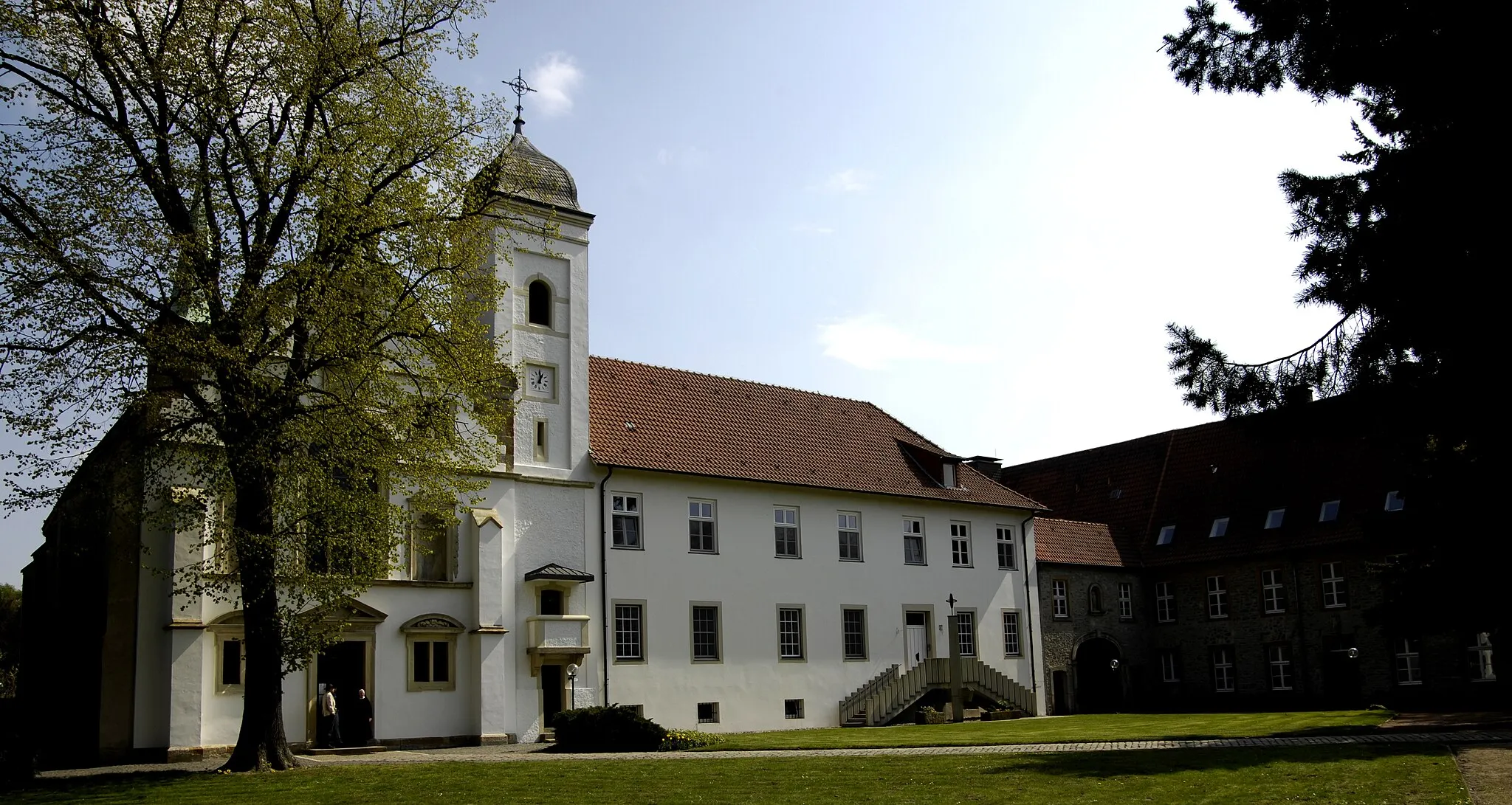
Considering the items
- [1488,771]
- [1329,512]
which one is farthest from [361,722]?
[1329,512]

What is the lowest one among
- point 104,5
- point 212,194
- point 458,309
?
point 458,309

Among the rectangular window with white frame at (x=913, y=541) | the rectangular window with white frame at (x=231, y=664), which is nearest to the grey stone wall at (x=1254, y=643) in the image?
the rectangular window with white frame at (x=913, y=541)

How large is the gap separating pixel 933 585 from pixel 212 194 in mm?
22982

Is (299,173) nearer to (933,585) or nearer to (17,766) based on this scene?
(17,766)

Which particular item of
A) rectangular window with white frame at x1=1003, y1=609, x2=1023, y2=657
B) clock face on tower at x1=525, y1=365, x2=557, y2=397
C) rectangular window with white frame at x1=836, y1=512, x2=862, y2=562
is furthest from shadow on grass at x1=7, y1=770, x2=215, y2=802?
rectangular window with white frame at x1=1003, y1=609, x2=1023, y2=657

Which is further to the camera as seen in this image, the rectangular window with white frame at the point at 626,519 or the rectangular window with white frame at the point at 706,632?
the rectangular window with white frame at the point at 706,632

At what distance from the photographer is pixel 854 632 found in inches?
1352

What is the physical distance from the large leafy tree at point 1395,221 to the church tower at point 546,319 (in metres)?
21.1

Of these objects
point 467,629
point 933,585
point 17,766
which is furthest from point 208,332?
point 933,585

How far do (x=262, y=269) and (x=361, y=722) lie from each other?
10152 millimetres

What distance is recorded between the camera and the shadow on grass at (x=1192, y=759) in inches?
643

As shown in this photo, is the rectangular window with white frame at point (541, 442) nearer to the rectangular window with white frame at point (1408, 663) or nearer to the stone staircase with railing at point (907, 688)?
the stone staircase with railing at point (907, 688)

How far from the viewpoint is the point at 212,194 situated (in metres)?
20.3

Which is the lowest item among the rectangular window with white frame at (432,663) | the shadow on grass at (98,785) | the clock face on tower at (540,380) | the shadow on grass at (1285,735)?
the shadow on grass at (1285,735)
